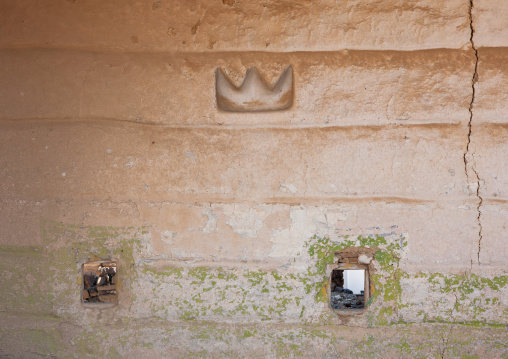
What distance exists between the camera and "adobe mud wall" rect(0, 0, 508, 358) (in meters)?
2.28

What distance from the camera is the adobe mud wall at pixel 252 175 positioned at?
89.7 inches

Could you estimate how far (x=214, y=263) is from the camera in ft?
7.79

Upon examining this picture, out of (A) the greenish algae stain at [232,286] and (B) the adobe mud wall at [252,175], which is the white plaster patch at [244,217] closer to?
(B) the adobe mud wall at [252,175]

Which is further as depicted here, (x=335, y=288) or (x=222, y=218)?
(x=335, y=288)

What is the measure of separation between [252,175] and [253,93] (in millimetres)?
416

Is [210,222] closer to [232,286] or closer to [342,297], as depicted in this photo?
[232,286]

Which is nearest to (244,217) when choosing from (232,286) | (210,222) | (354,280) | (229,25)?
(210,222)

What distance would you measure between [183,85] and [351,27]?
2.87ft

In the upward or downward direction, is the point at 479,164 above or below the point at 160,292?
above

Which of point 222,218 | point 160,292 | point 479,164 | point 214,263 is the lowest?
point 160,292

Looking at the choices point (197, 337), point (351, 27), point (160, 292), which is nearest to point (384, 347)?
point (197, 337)

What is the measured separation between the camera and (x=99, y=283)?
3.70m

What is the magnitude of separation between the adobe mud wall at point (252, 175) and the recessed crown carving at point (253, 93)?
1 cm

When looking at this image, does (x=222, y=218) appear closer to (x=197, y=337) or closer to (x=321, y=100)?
(x=197, y=337)
